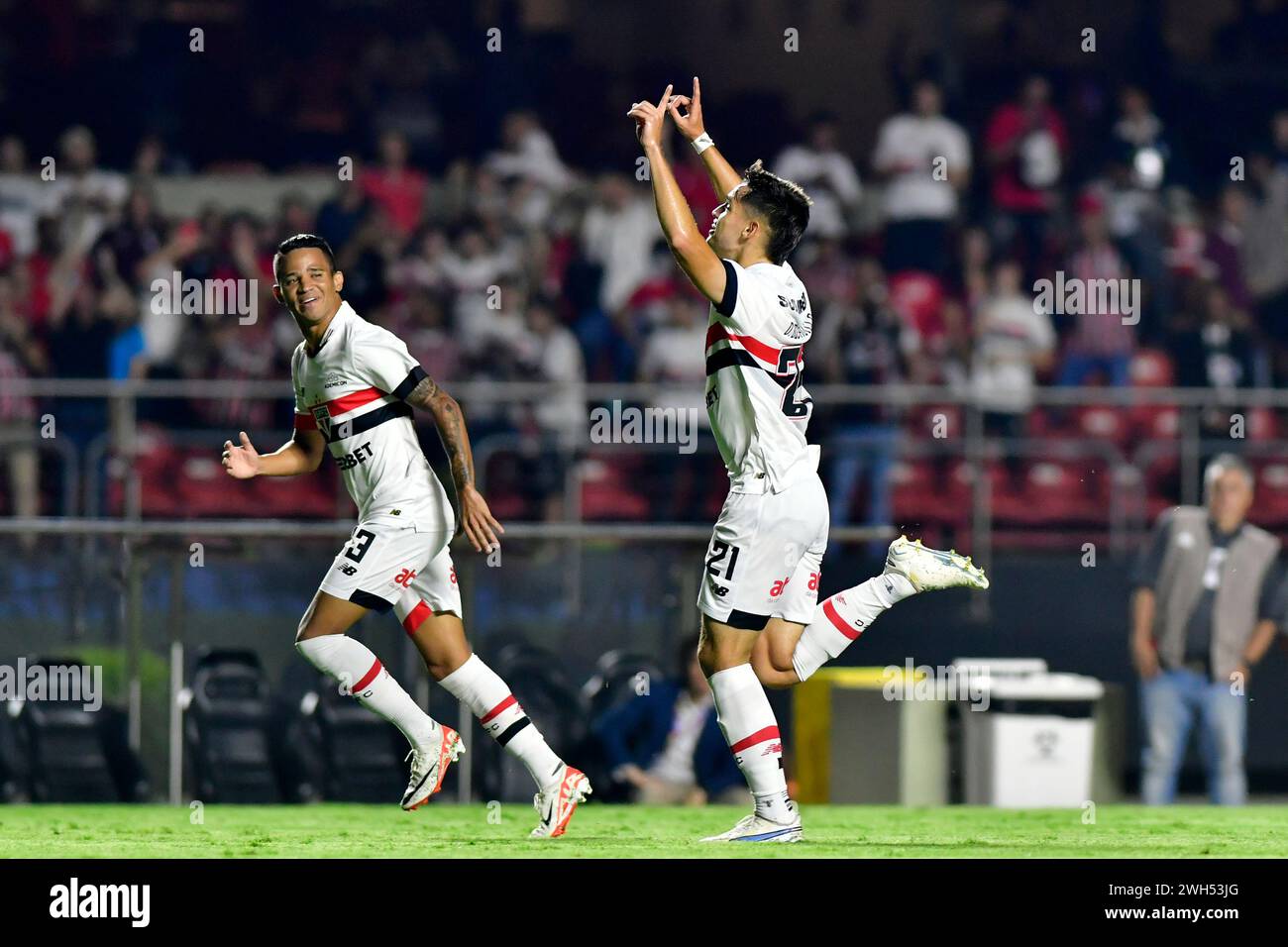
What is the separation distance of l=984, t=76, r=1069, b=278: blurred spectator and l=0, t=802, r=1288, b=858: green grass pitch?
732cm

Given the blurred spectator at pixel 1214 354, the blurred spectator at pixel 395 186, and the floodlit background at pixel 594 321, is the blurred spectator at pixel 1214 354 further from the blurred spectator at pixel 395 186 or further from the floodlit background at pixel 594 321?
the blurred spectator at pixel 395 186

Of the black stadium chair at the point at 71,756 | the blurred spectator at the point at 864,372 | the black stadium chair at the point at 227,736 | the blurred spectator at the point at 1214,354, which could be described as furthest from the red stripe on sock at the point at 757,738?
the blurred spectator at the point at 1214,354

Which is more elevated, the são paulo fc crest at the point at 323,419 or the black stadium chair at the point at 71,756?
the são paulo fc crest at the point at 323,419

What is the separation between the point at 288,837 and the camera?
840 cm

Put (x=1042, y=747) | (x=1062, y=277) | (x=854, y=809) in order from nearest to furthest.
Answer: (x=854, y=809), (x=1042, y=747), (x=1062, y=277)

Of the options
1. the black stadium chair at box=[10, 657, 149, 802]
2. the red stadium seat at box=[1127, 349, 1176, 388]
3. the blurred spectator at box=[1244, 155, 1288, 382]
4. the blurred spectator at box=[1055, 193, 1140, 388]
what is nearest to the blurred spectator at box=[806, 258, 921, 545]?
the blurred spectator at box=[1055, 193, 1140, 388]

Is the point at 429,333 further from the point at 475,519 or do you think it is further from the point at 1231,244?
the point at 475,519

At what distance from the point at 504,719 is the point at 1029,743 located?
16.6ft

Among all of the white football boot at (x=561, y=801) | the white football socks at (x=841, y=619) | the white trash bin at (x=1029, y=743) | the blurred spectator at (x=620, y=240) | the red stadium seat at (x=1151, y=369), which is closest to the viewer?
the white football boot at (x=561, y=801)

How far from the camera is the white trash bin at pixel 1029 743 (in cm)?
1240

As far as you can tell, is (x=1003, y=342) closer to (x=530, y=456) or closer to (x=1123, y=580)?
(x=1123, y=580)

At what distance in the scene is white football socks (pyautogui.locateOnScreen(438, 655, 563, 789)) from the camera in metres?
8.09

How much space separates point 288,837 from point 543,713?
13.8 feet
